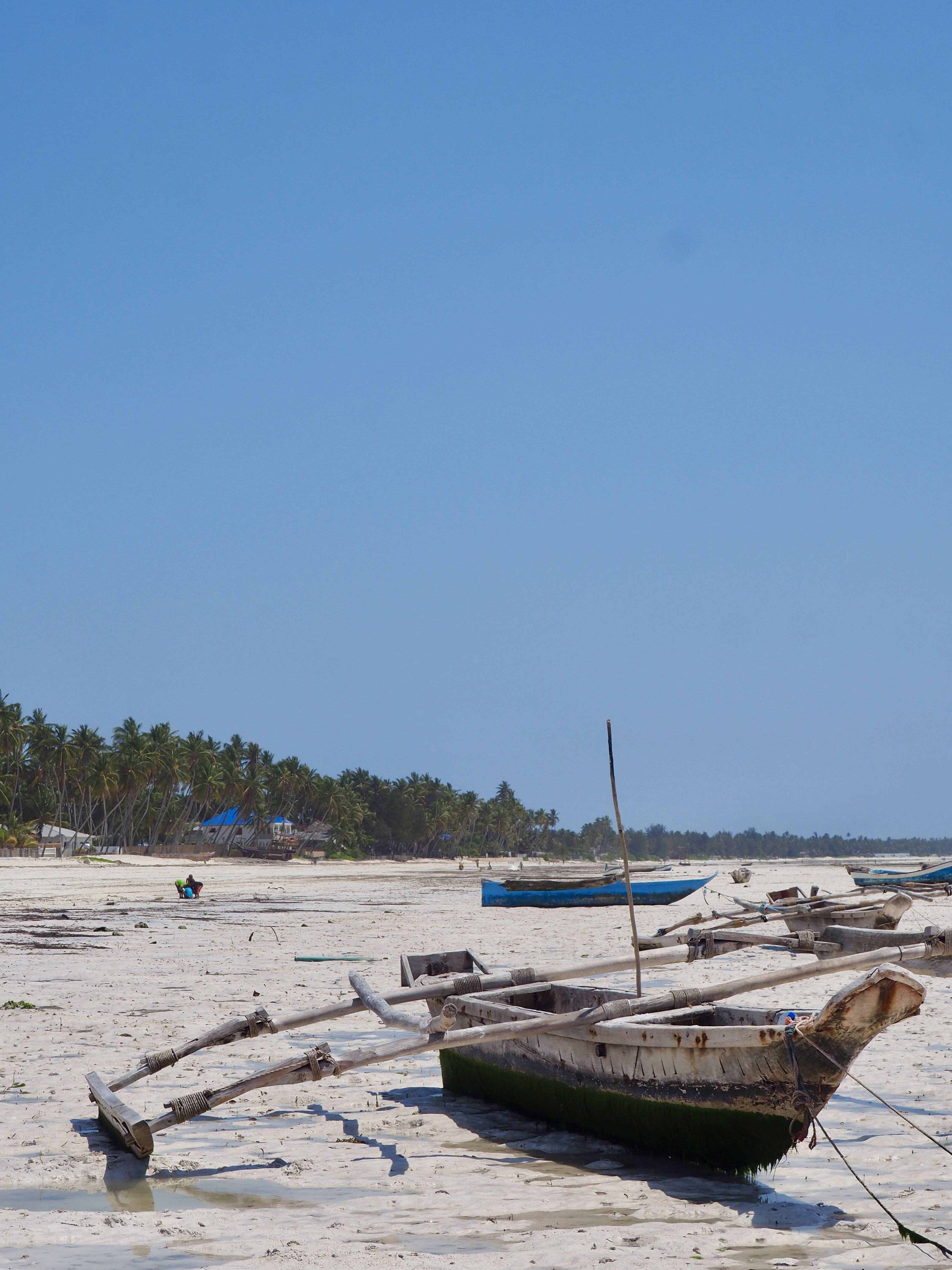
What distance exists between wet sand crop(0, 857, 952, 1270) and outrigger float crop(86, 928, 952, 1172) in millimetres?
263

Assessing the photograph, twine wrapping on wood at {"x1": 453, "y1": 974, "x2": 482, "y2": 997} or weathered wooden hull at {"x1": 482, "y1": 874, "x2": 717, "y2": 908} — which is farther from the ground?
twine wrapping on wood at {"x1": 453, "y1": 974, "x2": 482, "y2": 997}

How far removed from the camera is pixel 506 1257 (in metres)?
5.93

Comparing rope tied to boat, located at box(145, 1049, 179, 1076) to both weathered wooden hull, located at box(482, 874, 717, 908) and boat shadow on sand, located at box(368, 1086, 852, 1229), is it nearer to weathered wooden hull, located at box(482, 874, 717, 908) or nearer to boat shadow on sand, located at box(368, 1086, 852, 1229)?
boat shadow on sand, located at box(368, 1086, 852, 1229)

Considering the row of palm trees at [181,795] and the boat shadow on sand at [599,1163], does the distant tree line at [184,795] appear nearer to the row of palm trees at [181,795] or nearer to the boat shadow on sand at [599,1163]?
the row of palm trees at [181,795]

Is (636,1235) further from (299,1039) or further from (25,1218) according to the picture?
(299,1039)

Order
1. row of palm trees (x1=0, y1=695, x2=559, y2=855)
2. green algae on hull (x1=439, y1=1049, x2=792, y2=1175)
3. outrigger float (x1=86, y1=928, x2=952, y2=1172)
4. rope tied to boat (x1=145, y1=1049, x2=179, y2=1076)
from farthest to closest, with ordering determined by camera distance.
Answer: row of palm trees (x1=0, y1=695, x2=559, y2=855) < rope tied to boat (x1=145, y1=1049, x2=179, y2=1076) < green algae on hull (x1=439, y1=1049, x2=792, y2=1175) < outrigger float (x1=86, y1=928, x2=952, y2=1172)

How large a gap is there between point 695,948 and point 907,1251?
5535 millimetres

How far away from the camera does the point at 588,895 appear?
120 ft

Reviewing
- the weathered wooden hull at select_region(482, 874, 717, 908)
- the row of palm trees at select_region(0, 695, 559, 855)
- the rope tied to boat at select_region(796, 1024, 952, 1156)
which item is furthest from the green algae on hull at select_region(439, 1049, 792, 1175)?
the row of palm trees at select_region(0, 695, 559, 855)

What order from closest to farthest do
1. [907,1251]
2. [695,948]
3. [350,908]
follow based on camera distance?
1. [907,1251]
2. [695,948]
3. [350,908]

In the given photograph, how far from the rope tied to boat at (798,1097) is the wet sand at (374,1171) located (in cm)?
46

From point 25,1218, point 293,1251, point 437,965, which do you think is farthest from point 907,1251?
point 437,965

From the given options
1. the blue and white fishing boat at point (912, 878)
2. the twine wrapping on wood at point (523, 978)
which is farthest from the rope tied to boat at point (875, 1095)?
the blue and white fishing boat at point (912, 878)

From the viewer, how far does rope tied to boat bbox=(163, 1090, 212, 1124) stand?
784cm
